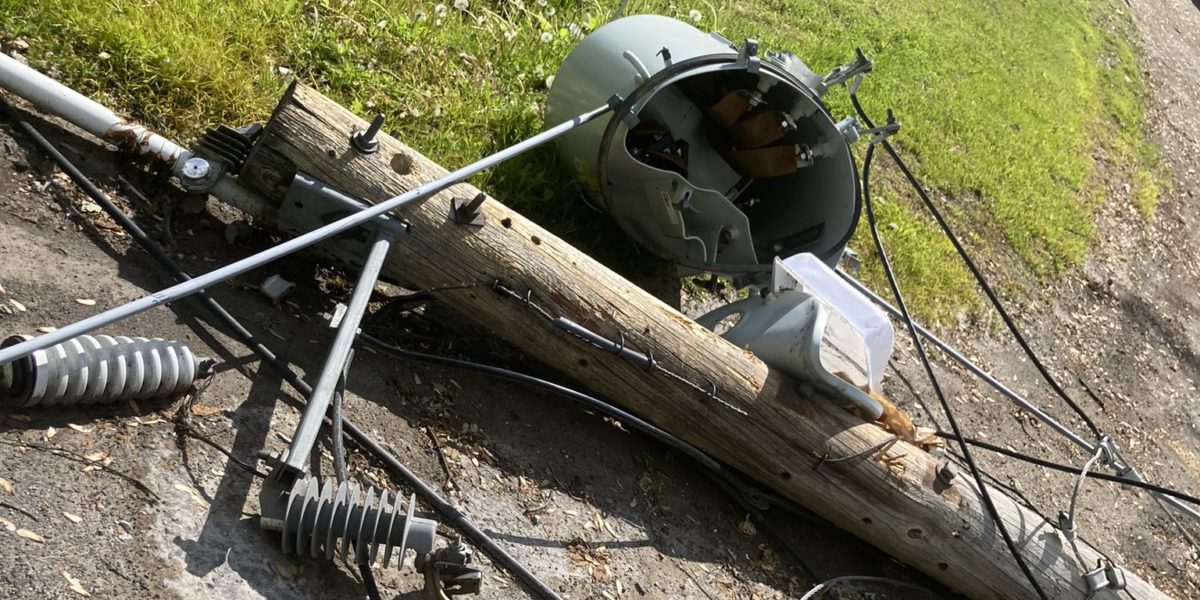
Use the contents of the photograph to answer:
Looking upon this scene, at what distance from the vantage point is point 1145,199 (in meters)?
9.36

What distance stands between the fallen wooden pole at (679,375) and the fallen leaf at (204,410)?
0.86m

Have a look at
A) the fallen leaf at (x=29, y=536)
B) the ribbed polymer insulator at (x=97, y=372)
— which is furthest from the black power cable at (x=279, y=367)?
the fallen leaf at (x=29, y=536)

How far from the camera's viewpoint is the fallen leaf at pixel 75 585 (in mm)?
2428

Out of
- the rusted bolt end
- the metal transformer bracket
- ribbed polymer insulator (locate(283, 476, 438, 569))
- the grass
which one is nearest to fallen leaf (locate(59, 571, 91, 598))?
ribbed polymer insulator (locate(283, 476, 438, 569))

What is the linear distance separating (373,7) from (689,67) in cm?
185

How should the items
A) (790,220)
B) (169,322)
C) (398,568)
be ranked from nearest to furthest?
1. (398,568)
2. (169,322)
3. (790,220)

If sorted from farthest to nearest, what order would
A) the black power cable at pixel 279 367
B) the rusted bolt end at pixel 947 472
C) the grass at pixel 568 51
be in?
the grass at pixel 568 51
the rusted bolt end at pixel 947 472
the black power cable at pixel 279 367

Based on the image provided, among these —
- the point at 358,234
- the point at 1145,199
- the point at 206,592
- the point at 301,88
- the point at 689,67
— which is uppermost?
the point at 1145,199

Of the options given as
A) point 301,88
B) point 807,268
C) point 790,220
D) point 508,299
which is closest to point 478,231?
point 508,299

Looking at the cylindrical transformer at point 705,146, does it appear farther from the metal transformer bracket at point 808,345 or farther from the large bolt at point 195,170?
the large bolt at point 195,170

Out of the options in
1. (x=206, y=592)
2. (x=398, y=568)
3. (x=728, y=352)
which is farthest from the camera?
(x=728, y=352)

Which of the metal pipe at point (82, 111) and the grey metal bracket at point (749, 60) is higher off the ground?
the grey metal bracket at point (749, 60)

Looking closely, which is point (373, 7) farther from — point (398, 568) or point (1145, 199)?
point (1145, 199)

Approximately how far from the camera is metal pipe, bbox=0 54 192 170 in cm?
360
